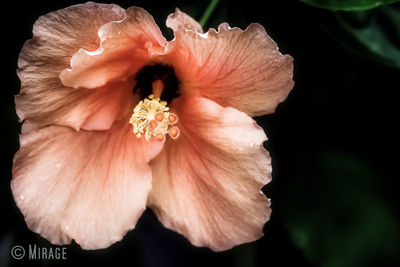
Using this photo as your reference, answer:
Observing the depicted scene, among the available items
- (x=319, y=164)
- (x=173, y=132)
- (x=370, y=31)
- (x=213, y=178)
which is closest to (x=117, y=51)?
(x=173, y=132)

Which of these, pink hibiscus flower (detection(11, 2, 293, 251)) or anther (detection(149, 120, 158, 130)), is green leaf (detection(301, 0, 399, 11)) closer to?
pink hibiscus flower (detection(11, 2, 293, 251))

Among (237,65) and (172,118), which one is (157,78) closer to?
(172,118)

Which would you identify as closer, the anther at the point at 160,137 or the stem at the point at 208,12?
the anther at the point at 160,137

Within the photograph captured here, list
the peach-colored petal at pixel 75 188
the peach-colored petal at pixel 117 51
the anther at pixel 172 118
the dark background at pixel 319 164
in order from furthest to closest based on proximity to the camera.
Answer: the dark background at pixel 319 164, the anther at pixel 172 118, the peach-colored petal at pixel 75 188, the peach-colored petal at pixel 117 51

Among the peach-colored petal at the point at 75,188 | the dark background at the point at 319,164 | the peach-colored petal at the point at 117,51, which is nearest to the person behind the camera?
the peach-colored petal at the point at 117,51

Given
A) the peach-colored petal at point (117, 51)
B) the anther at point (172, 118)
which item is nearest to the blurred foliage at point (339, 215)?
the anther at point (172, 118)

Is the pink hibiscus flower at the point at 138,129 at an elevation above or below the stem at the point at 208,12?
below

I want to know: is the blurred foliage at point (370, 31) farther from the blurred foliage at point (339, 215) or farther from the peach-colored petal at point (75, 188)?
the peach-colored petal at point (75, 188)
